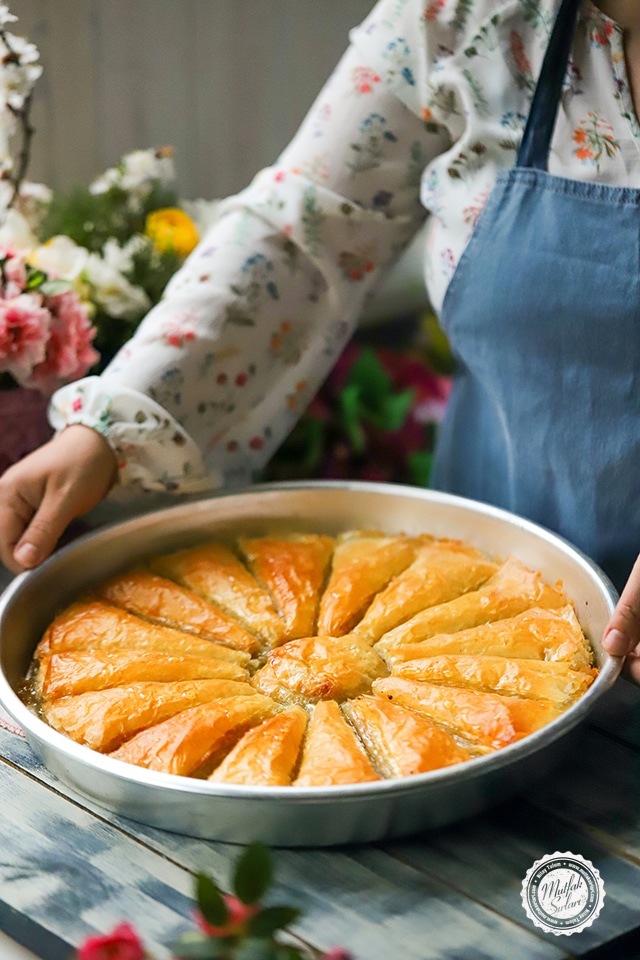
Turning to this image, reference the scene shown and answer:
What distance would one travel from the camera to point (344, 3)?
102 inches

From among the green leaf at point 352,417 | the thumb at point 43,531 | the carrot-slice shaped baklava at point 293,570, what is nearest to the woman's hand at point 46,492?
the thumb at point 43,531

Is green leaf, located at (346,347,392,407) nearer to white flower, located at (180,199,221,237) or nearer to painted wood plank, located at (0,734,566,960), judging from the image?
white flower, located at (180,199,221,237)

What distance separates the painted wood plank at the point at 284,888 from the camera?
825 mm

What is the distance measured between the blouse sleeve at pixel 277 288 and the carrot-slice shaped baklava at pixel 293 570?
0.51 ft

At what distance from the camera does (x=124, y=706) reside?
1063 millimetres

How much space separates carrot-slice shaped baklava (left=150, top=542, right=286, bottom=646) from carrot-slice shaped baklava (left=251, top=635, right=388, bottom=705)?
76 millimetres

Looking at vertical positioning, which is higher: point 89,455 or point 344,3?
point 344,3

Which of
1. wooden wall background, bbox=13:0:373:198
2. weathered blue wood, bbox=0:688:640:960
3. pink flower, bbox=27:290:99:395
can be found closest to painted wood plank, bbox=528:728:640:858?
weathered blue wood, bbox=0:688:640:960

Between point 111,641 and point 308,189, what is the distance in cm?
71

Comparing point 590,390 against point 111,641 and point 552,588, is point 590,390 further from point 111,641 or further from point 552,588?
point 111,641

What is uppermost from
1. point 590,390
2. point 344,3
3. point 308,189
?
point 344,3

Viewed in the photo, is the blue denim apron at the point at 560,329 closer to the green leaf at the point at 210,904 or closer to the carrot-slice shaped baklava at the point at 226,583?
the carrot-slice shaped baklava at the point at 226,583

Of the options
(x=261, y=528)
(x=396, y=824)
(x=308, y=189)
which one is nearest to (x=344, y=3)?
(x=308, y=189)

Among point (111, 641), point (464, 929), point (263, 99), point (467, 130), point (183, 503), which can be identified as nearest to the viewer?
point (464, 929)
